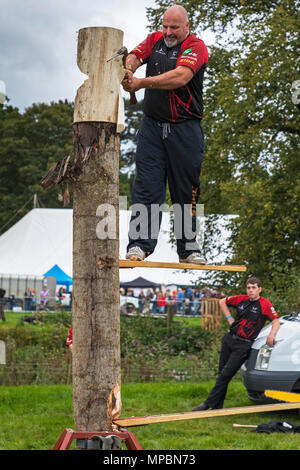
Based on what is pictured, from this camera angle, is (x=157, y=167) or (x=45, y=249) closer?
(x=157, y=167)

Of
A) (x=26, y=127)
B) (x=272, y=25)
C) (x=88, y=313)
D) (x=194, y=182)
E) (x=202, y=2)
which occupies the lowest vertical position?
(x=88, y=313)

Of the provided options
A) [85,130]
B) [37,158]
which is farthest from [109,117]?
[37,158]

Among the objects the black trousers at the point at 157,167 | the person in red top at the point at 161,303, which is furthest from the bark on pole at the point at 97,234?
the person in red top at the point at 161,303

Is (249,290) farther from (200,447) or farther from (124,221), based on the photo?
(124,221)

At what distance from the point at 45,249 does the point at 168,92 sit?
23183 mm

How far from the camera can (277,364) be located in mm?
8430

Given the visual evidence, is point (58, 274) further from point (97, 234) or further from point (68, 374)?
point (97, 234)

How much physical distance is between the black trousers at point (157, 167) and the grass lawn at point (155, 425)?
3326mm

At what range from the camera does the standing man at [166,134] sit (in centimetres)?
423

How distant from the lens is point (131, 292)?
1219 inches

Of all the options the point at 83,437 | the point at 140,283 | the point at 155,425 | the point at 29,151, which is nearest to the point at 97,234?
the point at 83,437

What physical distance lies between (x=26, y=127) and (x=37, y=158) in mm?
2588

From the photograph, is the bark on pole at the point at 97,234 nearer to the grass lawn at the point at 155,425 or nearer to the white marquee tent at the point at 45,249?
the grass lawn at the point at 155,425

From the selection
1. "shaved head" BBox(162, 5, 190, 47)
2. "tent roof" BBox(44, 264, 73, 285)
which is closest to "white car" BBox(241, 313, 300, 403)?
"shaved head" BBox(162, 5, 190, 47)
